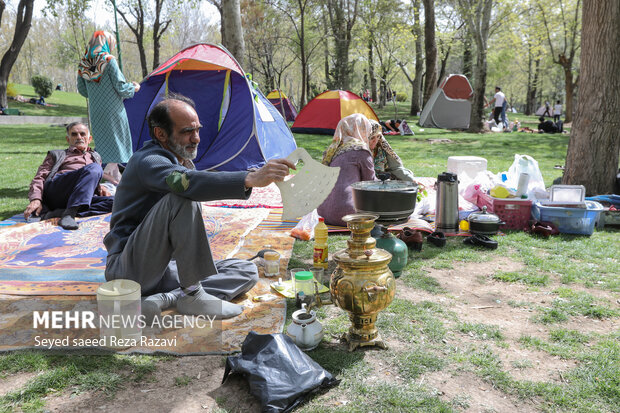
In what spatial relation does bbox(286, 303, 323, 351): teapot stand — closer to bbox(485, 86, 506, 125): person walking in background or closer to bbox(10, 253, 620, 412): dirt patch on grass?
bbox(10, 253, 620, 412): dirt patch on grass

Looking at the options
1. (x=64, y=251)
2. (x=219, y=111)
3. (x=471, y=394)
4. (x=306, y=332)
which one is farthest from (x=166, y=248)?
(x=219, y=111)

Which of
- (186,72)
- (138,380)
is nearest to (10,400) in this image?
(138,380)

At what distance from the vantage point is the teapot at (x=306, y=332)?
96.2 inches

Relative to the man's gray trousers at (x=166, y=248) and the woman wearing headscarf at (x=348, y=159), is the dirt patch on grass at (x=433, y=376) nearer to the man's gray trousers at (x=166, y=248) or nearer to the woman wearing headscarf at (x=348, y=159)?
the man's gray trousers at (x=166, y=248)

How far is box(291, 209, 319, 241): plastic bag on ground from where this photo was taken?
4.54 meters

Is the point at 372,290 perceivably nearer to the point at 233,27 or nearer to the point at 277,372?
the point at 277,372

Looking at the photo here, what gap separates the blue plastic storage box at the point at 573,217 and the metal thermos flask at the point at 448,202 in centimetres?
95

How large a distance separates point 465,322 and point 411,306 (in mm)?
354

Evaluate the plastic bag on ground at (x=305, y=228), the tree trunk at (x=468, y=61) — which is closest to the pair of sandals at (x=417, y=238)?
the plastic bag on ground at (x=305, y=228)

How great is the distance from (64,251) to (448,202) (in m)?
3.62

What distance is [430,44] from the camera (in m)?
15.6

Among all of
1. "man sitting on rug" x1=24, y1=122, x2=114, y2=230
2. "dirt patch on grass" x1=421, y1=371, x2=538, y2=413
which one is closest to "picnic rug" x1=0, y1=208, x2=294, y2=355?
"dirt patch on grass" x1=421, y1=371, x2=538, y2=413

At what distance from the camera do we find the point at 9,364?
2.28 metres

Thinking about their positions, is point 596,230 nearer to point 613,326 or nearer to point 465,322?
point 613,326
